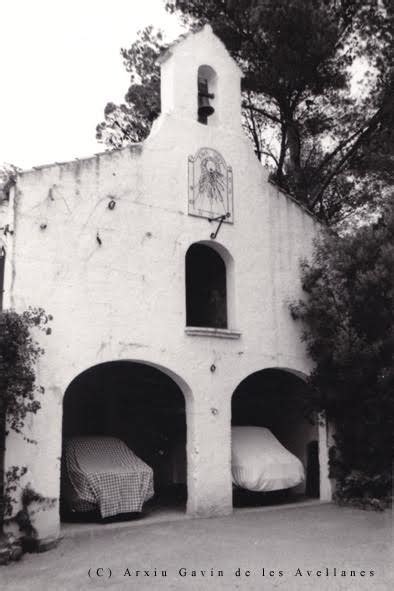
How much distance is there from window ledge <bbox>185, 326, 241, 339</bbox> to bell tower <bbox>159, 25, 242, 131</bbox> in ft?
13.9

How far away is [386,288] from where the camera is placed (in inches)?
474

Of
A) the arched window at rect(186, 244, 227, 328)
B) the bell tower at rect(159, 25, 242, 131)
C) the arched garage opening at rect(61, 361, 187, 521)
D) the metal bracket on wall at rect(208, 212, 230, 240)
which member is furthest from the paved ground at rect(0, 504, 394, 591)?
the bell tower at rect(159, 25, 242, 131)

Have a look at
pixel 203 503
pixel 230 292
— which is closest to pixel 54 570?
pixel 203 503

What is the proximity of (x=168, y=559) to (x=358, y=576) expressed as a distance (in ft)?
8.20

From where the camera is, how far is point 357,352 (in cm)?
1191

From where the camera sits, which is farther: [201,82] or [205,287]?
[201,82]

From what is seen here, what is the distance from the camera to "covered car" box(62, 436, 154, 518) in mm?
10398

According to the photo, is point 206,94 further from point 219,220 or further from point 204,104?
point 219,220

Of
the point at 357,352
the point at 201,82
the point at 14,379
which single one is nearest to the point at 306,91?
the point at 201,82

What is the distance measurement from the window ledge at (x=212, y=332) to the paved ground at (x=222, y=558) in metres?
3.27

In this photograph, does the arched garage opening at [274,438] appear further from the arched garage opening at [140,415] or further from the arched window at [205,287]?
the arched window at [205,287]

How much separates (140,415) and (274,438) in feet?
10.2

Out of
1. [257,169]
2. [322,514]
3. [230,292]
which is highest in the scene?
[257,169]

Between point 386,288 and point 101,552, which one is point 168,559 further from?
point 386,288
